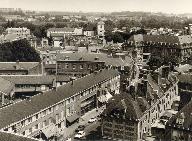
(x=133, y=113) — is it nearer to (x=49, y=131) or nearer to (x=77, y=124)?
(x=77, y=124)

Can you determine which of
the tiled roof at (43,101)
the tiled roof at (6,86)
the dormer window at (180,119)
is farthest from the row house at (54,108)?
the dormer window at (180,119)

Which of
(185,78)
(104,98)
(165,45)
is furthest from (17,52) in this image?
(185,78)

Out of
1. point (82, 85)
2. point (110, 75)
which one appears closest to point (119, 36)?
point (110, 75)

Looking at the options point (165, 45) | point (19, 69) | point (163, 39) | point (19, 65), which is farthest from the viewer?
point (163, 39)

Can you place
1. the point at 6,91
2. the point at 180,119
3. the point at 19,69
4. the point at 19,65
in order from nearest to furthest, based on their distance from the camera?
the point at 180,119, the point at 6,91, the point at 19,69, the point at 19,65

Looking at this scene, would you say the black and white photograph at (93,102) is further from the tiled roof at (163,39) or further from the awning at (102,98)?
the tiled roof at (163,39)

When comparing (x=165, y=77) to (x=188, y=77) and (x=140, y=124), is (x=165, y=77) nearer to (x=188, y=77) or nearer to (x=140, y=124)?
(x=188, y=77)
